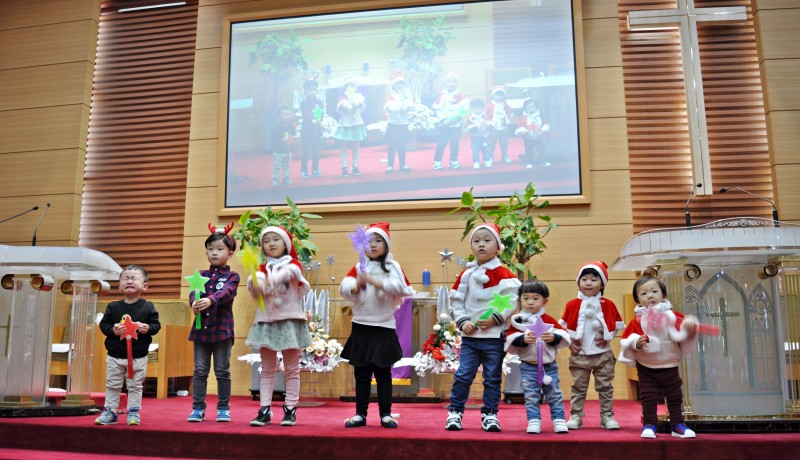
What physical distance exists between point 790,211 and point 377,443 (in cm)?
483

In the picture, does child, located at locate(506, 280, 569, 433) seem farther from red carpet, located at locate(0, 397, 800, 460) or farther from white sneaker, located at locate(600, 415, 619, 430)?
white sneaker, located at locate(600, 415, 619, 430)

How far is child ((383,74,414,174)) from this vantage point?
7.04 metres

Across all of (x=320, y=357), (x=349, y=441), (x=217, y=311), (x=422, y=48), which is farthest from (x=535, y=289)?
(x=422, y=48)

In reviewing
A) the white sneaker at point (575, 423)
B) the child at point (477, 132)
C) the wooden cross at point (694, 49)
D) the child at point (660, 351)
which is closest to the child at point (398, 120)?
the child at point (477, 132)

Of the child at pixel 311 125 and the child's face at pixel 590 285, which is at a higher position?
the child at pixel 311 125

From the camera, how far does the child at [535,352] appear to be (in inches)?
144

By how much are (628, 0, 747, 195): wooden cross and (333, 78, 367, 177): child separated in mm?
2806

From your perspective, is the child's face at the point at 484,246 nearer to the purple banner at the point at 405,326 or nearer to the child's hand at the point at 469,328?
the child's hand at the point at 469,328

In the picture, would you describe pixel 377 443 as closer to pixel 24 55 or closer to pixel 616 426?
pixel 616 426

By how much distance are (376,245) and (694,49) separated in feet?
14.0

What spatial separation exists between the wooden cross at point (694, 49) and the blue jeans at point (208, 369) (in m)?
4.53

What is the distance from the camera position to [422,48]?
7207 mm

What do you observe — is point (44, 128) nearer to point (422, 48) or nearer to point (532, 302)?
point (422, 48)

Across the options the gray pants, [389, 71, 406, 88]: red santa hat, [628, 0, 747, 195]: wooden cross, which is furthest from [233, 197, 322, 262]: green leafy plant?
[628, 0, 747, 195]: wooden cross
